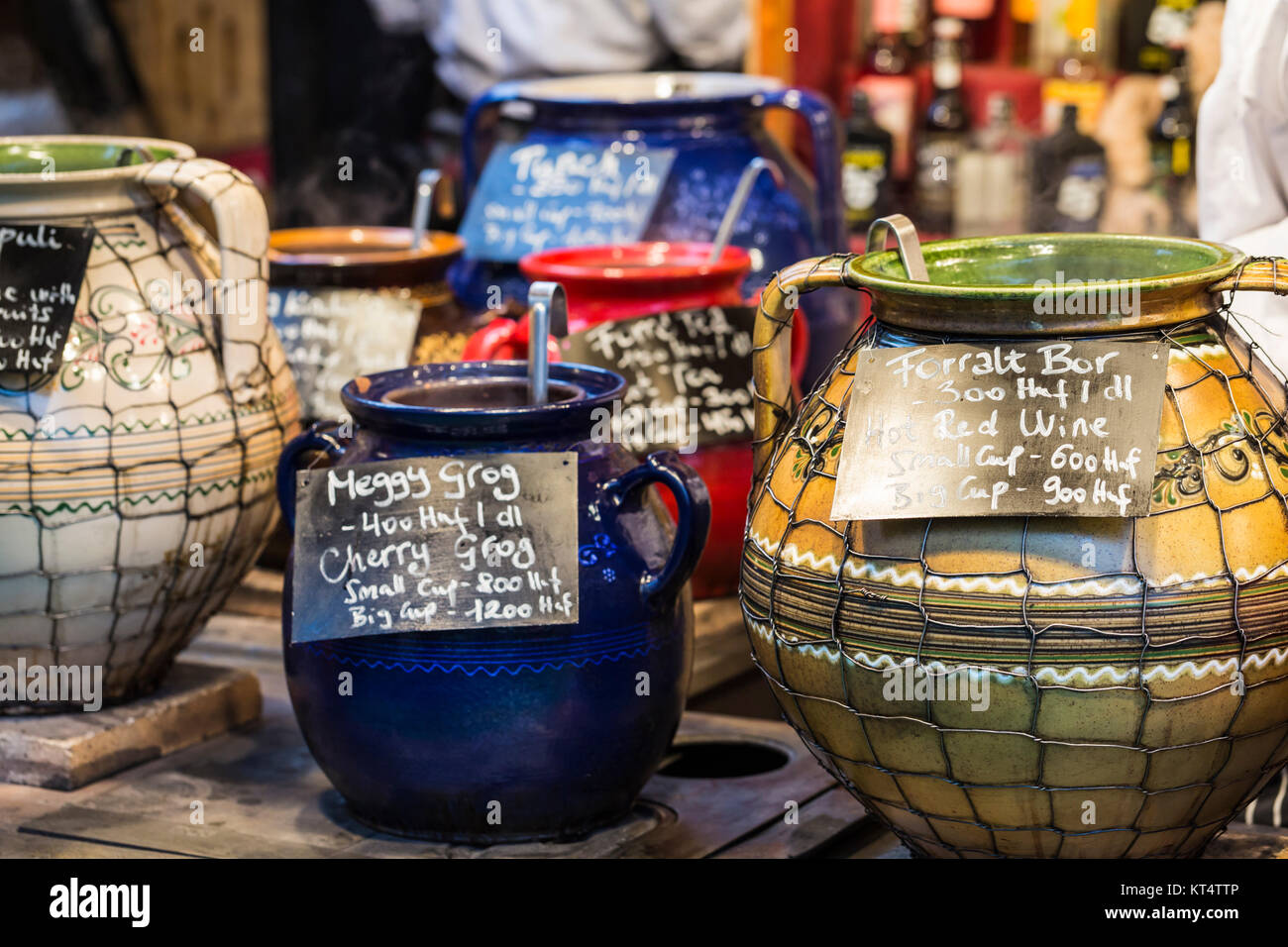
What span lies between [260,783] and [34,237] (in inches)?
19.9

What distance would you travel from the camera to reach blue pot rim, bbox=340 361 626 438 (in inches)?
49.6

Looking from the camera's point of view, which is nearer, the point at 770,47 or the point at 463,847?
the point at 463,847

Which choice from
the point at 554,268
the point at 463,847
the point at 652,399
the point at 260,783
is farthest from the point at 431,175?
the point at 463,847

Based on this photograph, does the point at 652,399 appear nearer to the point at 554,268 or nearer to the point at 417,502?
the point at 554,268

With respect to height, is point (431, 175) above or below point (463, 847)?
above

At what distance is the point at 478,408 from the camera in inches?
51.7

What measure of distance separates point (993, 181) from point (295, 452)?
183 cm

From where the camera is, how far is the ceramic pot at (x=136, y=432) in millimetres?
1434

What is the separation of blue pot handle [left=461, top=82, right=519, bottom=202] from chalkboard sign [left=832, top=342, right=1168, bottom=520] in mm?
1106

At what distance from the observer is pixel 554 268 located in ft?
5.71

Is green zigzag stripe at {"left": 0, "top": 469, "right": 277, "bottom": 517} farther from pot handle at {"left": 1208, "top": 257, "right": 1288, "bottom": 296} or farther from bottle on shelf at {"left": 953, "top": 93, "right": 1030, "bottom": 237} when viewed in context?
bottle on shelf at {"left": 953, "top": 93, "right": 1030, "bottom": 237}

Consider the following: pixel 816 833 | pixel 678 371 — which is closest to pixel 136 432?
pixel 678 371

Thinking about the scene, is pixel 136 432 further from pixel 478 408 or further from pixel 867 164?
pixel 867 164

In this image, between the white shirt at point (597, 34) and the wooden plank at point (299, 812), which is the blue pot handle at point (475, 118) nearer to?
the white shirt at point (597, 34)
